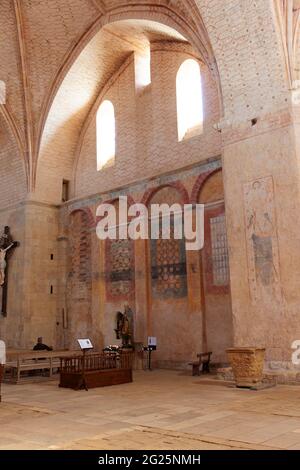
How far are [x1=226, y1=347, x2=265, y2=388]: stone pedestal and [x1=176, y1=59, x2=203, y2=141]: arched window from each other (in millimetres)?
6997

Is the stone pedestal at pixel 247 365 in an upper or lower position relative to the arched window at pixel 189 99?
lower

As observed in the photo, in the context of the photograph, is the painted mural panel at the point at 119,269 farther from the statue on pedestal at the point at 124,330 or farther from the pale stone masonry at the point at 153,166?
the statue on pedestal at the point at 124,330

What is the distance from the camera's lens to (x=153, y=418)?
566 centimetres

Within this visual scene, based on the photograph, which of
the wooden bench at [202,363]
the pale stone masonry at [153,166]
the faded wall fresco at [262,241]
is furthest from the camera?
the wooden bench at [202,363]

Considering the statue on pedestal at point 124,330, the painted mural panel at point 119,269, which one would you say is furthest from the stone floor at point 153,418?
the painted mural panel at point 119,269

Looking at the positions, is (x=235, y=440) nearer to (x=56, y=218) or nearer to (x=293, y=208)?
(x=293, y=208)

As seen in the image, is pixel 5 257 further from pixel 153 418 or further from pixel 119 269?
pixel 153 418

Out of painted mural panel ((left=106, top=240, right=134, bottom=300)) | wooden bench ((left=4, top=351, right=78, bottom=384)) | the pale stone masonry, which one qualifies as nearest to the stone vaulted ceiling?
the pale stone masonry

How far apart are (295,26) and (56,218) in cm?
1016

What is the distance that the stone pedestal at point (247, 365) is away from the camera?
7887 mm

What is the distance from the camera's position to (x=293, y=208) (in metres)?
8.56

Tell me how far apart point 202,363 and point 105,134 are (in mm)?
8656

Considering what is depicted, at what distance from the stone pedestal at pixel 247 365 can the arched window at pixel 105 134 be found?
30.4ft

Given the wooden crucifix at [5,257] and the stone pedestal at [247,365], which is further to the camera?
the wooden crucifix at [5,257]
